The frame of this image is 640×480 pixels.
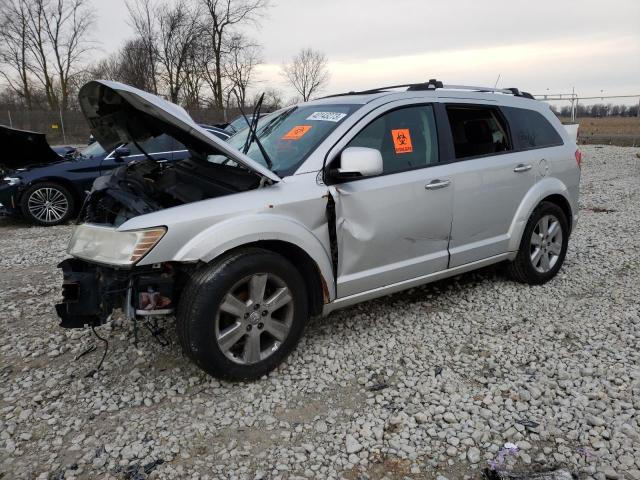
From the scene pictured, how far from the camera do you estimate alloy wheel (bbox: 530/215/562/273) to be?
4.48 m

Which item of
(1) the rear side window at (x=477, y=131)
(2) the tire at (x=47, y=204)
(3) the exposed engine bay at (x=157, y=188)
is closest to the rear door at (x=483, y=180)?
Result: (1) the rear side window at (x=477, y=131)

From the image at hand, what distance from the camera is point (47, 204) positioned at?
25.9ft

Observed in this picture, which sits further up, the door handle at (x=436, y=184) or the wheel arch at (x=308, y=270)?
the door handle at (x=436, y=184)

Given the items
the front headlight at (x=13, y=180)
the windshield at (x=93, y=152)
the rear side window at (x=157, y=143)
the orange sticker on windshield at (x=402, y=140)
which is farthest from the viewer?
the windshield at (x=93, y=152)

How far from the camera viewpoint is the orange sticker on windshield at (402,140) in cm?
353

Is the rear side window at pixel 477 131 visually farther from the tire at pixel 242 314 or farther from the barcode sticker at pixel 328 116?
the tire at pixel 242 314

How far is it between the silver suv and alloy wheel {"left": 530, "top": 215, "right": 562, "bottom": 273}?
0.03 m

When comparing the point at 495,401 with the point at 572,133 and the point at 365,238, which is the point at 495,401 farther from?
the point at 572,133

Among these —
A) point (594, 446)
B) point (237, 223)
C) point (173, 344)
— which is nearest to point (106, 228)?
point (237, 223)

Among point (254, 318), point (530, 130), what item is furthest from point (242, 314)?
point (530, 130)

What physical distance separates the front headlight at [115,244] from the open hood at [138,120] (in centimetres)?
60

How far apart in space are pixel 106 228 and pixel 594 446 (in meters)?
2.88

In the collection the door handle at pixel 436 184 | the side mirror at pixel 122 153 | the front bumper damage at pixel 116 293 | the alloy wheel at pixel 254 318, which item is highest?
the side mirror at pixel 122 153

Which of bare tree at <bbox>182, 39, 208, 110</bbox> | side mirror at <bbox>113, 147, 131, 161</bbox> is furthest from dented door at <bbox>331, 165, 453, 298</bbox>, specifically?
bare tree at <bbox>182, 39, 208, 110</bbox>
